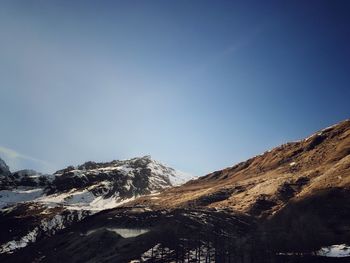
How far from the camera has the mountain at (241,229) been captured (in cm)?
8606

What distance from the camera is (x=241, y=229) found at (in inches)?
4008

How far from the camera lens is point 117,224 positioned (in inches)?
4343

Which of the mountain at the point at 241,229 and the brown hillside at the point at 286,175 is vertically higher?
the brown hillside at the point at 286,175

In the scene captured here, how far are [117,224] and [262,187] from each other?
53.9 metres

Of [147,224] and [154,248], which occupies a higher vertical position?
[147,224]

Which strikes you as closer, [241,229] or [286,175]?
[241,229]

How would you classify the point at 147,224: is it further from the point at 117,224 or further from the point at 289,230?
the point at 289,230

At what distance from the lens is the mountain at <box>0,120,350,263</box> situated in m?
86.1

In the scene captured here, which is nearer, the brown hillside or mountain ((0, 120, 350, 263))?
mountain ((0, 120, 350, 263))

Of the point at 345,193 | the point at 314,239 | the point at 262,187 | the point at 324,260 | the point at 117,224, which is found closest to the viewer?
the point at 324,260

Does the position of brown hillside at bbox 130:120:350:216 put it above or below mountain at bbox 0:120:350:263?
above

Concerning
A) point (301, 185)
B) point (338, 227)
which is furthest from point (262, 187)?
point (338, 227)

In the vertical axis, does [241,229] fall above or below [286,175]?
below

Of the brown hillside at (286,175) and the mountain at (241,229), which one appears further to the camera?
the brown hillside at (286,175)
